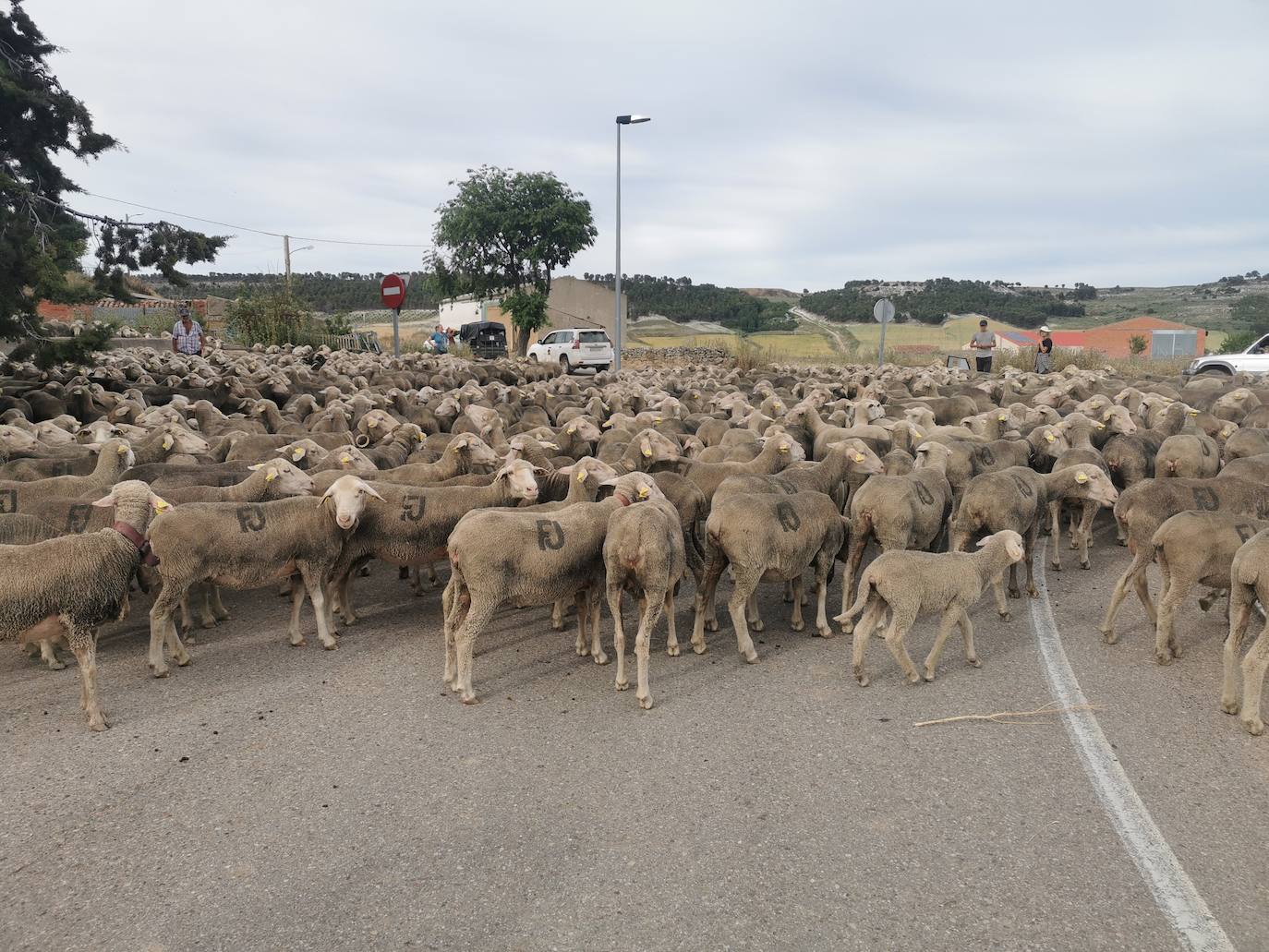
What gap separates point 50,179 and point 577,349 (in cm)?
2152

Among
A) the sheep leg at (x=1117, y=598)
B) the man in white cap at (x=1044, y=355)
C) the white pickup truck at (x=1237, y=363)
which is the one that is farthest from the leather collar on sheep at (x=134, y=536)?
the white pickup truck at (x=1237, y=363)

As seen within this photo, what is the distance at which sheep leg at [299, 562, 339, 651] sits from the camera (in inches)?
280

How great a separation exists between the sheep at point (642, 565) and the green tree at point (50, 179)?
41.7ft

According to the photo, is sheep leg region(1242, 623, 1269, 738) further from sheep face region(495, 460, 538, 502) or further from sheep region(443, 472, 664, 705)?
sheep face region(495, 460, 538, 502)

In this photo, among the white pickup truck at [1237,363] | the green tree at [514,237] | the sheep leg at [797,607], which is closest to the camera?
the sheep leg at [797,607]

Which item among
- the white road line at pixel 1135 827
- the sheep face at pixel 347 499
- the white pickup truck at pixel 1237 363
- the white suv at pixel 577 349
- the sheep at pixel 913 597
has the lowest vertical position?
the white road line at pixel 1135 827

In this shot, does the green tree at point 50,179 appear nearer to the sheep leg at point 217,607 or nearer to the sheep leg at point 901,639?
the sheep leg at point 217,607

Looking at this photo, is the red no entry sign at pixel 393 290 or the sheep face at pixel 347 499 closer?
the sheep face at pixel 347 499

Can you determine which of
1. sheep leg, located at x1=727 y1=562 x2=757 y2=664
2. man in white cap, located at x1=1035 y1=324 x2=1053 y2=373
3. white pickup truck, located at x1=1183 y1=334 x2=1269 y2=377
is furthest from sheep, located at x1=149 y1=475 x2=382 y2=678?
white pickup truck, located at x1=1183 y1=334 x2=1269 y2=377

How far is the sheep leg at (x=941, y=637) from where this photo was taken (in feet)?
20.6

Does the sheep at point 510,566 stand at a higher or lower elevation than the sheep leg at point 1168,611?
higher

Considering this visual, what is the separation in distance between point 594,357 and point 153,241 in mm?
21760

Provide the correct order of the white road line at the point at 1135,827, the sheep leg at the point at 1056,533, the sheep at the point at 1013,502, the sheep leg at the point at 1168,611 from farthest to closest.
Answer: the sheep leg at the point at 1056,533
the sheep at the point at 1013,502
the sheep leg at the point at 1168,611
the white road line at the point at 1135,827

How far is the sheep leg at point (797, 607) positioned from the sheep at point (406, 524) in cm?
248
